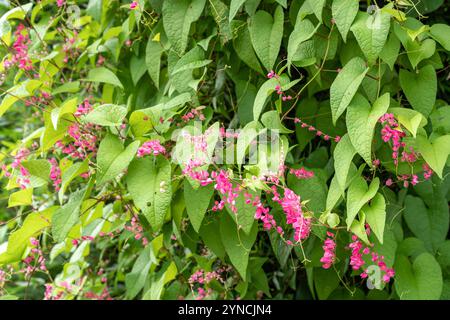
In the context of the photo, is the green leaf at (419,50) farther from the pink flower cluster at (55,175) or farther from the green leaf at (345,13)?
the pink flower cluster at (55,175)

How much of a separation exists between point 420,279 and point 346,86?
0.37 metres

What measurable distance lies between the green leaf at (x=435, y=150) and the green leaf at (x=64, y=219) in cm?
61

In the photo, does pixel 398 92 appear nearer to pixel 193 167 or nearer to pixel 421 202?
pixel 421 202

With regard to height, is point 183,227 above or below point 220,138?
below

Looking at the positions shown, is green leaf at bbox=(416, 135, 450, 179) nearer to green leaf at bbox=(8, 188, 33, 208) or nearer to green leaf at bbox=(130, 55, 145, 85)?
green leaf at bbox=(130, 55, 145, 85)

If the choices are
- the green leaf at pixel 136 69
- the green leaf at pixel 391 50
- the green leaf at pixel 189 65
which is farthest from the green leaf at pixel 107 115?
the green leaf at pixel 391 50

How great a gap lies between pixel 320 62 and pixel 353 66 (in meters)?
0.17

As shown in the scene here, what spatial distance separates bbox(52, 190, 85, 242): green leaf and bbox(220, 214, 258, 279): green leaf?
0.27 metres

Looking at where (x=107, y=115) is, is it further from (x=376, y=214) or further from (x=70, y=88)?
(x=376, y=214)

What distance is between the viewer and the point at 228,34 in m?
1.12

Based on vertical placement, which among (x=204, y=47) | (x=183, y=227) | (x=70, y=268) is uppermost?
(x=204, y=47)

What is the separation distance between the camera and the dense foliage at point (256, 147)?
94cm

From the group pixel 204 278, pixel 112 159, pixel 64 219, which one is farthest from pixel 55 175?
pixel 204 278

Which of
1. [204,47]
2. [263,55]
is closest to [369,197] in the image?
[263,55]
